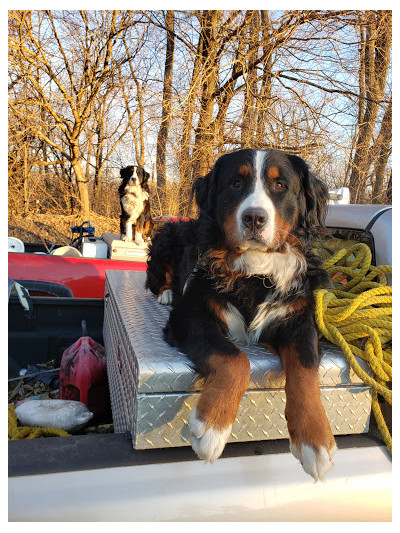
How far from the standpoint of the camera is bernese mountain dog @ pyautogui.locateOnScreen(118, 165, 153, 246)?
24.3 ft

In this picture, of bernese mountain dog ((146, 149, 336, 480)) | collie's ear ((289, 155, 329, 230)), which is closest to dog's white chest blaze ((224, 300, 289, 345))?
bernese mountain dog ((146, 149, 336, 480))

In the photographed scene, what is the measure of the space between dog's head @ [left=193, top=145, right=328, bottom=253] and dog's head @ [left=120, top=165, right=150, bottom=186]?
18.6 feet

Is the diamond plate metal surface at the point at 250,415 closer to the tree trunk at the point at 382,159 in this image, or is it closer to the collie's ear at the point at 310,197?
the collie's ear at the point at 310,197

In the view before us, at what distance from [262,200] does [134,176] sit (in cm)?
619

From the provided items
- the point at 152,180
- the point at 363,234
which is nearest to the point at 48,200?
the point at 152,180

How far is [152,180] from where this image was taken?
10141 mm

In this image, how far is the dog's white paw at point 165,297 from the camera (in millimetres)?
2804

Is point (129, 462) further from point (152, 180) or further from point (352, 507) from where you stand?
point (152, 180)

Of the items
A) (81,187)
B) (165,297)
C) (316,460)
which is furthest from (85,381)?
(81,187)

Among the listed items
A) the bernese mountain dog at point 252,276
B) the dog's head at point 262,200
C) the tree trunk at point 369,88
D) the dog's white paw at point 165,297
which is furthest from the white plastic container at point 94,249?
the tree trunk at point 369,88

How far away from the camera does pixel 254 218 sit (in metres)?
1.84

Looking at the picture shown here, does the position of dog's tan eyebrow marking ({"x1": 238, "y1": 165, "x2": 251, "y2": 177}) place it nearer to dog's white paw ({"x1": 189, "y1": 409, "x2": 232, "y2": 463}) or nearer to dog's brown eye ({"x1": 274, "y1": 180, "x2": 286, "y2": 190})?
dog's brown eye ({"x1": 274, "y1": 180, "x2": 286, "y2": 190})

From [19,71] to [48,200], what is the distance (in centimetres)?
396

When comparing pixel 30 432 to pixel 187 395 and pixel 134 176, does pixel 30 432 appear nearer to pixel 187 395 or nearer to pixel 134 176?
pixel 187 395
